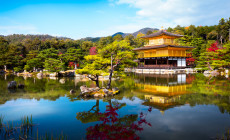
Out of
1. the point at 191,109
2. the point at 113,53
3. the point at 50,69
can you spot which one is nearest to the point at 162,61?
the point at 50,69

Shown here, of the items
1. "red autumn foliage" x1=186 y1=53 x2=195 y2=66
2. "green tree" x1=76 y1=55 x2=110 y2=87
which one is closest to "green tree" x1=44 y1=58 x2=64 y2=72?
"green tree" x1=76 y1=55 x2=110 y2=87

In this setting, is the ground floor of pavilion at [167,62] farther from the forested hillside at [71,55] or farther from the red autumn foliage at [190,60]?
the forested hillside at [71,55]

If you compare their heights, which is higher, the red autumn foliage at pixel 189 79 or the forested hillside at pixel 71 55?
the forested hillside at pixel 71 55

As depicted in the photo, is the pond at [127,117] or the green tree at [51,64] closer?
the pond at [127,117]

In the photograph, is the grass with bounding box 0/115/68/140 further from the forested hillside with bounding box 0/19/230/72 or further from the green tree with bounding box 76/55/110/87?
the forested hillside with bounding box 0/19/230/72

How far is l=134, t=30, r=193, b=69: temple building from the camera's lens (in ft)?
116

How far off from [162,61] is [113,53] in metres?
27.1

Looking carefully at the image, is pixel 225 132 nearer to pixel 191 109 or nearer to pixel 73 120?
pixel 191 109

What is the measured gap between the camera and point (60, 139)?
5.89 meters

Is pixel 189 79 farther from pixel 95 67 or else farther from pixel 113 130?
pixel 113 130

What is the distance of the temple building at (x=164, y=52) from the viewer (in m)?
35.3

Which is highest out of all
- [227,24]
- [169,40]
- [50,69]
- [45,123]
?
[227,24]

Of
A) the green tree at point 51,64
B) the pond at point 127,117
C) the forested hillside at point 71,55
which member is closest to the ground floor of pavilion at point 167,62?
the forested hillside at point 71,55

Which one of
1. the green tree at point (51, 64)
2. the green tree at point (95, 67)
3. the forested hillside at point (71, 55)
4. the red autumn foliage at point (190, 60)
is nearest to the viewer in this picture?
the green tree at point (95, 67)
